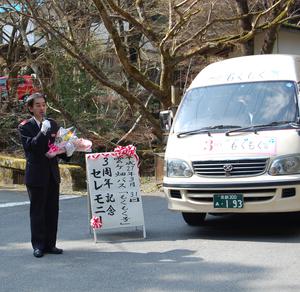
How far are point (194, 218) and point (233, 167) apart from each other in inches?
55.7

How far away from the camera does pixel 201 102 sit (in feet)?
25.8

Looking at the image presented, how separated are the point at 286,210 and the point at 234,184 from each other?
69 cm

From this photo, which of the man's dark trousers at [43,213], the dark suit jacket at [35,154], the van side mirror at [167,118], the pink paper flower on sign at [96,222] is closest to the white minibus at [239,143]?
the van side mirror at [167,118]

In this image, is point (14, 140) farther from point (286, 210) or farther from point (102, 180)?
point (286, 210)

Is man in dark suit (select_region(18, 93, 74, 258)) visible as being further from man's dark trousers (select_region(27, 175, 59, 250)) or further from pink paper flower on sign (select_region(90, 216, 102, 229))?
pink paper flower on sign (select_region(90, 216, 102, 229))

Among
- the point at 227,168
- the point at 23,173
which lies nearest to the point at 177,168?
the point at 227,168

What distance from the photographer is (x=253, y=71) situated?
7883 millimetres

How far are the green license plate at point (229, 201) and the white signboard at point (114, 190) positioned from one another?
1.12 meters

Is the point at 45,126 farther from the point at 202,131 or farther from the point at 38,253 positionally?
the point at 202,131

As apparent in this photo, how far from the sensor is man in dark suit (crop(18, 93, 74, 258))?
20.3 feet

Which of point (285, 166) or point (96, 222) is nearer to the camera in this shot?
point (285, 166)

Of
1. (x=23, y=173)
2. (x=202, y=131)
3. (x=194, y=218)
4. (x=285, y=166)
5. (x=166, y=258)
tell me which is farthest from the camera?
(x=23, y=173)

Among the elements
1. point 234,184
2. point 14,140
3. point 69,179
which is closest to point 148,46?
point 14,140

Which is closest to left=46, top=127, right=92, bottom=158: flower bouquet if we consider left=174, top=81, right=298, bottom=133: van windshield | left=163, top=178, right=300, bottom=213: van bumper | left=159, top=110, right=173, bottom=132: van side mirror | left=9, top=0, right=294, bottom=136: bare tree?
left=163, top=178, right=300, bottom=213: van bumper
